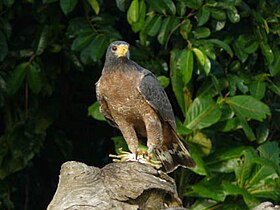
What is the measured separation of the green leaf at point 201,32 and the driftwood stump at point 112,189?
212cm

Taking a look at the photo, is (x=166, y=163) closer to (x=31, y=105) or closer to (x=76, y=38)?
(x=76, y=38)

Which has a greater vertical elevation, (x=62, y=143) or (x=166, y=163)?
(x=166, y=163)

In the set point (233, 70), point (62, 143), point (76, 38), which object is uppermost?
point (76, 38)

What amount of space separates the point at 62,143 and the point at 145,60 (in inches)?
31.3

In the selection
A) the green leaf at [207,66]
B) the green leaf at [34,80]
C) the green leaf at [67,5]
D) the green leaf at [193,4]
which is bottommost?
the green leaf at [34,80]

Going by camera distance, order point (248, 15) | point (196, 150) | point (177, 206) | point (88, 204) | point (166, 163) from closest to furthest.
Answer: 1. point (88, 204)
2. point (177, 206)
3. point (166, 163)
4. point (196, 150)
5. point (248, 15)

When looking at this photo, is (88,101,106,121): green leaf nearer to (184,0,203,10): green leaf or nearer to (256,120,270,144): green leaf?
(184,0,203,10): green leaf

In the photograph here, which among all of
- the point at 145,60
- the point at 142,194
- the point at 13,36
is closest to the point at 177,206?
the point at 142,194

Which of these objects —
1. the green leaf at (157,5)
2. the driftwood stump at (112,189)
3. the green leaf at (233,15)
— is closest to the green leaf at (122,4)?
the green leaf at (157,5)

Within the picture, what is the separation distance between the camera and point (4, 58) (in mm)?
5574

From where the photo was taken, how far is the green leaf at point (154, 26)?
5.33 m

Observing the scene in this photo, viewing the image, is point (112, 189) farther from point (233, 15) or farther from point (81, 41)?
point (233, 15)

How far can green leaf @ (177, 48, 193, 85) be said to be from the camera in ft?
17.1

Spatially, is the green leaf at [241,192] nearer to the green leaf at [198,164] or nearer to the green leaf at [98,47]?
the green leaf at [198,164]
